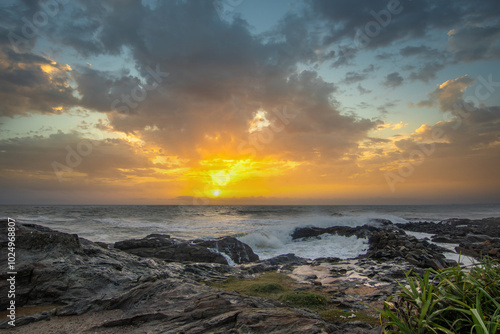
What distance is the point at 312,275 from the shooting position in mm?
13375

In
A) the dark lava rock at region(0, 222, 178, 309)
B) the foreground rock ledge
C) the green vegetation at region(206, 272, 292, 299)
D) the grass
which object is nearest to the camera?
the foreground rock ledge

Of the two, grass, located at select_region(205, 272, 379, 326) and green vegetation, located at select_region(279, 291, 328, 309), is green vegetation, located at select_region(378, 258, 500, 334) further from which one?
green vegetation, located at select_region(279, 291, 328, 309)

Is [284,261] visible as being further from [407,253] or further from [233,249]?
[407,253]

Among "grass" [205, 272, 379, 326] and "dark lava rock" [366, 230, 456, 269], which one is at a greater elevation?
"grass" [205, 272, 379, 326]

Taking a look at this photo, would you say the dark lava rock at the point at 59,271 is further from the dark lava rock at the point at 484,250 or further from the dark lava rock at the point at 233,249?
the dark lava rock at the point at 484,250

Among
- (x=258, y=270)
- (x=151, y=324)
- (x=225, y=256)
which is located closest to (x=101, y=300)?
(x=151, y=324)

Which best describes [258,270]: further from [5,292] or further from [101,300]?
[5,292]

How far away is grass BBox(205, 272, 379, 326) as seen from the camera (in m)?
7.34

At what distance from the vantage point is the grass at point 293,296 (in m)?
7.34

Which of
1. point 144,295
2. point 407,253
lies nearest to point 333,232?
point 407,253

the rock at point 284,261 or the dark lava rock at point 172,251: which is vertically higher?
the dark lava rock at point 172,251

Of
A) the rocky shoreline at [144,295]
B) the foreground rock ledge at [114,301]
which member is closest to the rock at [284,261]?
the rocky shoreline at [144,295]

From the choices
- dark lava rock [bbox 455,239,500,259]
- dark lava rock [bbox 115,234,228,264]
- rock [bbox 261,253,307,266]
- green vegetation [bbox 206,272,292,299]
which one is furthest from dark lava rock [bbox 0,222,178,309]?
dark lava rock [bbox 455,239,500,259]

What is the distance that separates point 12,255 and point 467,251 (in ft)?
83.5
